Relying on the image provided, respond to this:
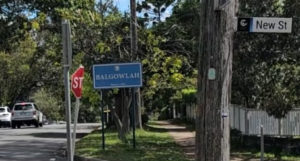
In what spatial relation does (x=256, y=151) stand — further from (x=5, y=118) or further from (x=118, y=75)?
(x=5, y=118)

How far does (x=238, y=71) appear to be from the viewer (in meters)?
17.9

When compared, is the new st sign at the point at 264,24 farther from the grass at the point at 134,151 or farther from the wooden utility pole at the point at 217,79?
the grass at the point at 134,151

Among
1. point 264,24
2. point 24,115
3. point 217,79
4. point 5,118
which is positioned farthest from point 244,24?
point 5,118

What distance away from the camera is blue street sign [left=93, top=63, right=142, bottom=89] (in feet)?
58.4

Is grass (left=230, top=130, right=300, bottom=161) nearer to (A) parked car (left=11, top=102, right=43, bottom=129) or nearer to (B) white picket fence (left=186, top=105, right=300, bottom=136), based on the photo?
(B) white picket fence (left=186, top=105, right=300, bottom=136)

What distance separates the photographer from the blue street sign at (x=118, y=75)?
58.4ft

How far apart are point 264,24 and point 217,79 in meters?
1.07

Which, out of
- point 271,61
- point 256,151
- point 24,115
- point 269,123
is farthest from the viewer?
point 24,115

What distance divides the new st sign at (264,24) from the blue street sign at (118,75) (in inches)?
397

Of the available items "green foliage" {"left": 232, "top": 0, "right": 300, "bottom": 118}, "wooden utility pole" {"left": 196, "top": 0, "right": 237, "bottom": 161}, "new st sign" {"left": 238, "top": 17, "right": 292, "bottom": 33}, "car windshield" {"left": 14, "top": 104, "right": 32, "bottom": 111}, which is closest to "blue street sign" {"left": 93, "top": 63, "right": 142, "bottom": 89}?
"green foliage" {"left": 232, "top": 0, "right": 300, "bottom": 118}

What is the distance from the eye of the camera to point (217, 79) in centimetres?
766

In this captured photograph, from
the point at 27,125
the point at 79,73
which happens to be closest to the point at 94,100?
the point at 79,73

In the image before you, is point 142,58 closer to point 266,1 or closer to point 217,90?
point 266,1

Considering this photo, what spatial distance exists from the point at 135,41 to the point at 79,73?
38.4 feet
